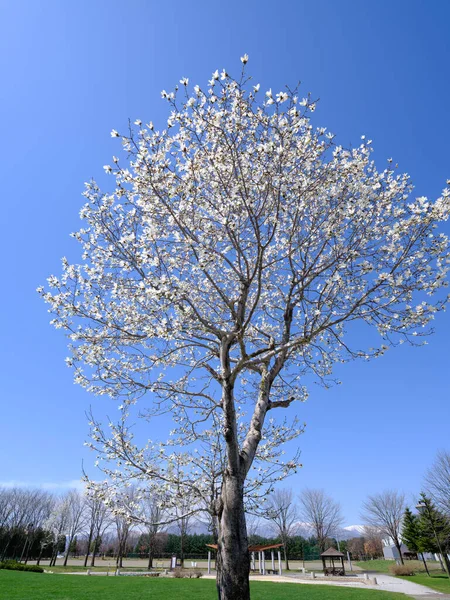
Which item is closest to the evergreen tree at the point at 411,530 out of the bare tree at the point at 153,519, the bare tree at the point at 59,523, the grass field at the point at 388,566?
the grass field at the point at 388,566

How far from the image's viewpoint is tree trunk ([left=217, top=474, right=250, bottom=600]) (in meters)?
5.02

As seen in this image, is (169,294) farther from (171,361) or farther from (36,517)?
(36,517)

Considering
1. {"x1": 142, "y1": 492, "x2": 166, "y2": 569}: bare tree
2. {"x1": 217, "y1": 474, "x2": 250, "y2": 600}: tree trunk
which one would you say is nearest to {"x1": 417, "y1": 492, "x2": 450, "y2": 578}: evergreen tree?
{"x1": 142, "y1": 492, "x2": 166, "y2": 569}: bare tree

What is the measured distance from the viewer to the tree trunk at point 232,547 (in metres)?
5.02

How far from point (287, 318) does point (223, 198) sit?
2.41 m

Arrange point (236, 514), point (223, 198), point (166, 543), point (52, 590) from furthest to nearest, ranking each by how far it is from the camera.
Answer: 1. point (166, 543)
2. point (52, 590)
3. point (223, 198)
4. point (236, 514)

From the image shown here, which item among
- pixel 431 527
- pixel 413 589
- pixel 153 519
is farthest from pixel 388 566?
pixel 153 519

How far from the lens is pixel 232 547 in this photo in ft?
17.2

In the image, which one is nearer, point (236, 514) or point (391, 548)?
point (236, 514)

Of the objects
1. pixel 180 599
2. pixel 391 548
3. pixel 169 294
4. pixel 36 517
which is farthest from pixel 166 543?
pixel 169 294

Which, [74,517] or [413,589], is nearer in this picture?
[413,589]

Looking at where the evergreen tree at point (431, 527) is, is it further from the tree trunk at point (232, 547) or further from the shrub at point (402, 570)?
the tree trunk at point (232, 547)

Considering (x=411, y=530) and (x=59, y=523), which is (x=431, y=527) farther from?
(x=59, y=523)

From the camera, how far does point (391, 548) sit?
5153cm
